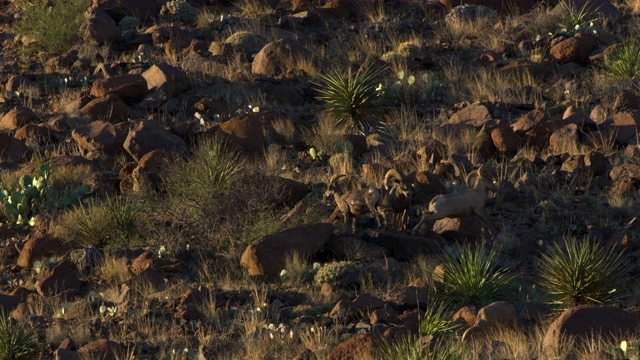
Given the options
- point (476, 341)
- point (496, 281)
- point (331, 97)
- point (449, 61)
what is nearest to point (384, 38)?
point (449, 61)

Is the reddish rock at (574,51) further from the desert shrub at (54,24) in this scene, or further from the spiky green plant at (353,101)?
the desert shrub at (54,24)

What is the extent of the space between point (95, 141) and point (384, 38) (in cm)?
587

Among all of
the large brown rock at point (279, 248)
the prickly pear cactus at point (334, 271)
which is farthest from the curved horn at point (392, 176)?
the prickly pear cactus at point (334, 271)

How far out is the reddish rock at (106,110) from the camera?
53.4ft

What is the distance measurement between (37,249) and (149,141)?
2917mm

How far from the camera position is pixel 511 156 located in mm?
13664

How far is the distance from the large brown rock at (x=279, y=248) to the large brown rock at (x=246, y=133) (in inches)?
137

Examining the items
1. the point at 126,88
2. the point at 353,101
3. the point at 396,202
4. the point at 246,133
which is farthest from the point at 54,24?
the point at 396,202

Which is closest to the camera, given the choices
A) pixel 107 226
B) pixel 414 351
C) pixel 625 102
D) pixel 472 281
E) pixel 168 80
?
pixel 414 351

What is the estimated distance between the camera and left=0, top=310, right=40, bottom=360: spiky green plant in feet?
28.6

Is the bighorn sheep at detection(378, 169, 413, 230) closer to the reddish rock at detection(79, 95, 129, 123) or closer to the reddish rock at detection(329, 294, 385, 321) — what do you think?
the reddish rock at detection(329, 294, 385, 321)

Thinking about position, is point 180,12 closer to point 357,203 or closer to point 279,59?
point 279,59

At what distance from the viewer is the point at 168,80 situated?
16.8m

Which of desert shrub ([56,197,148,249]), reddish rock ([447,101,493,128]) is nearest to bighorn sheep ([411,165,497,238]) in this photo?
desert shrub ([56,197,148,249])
